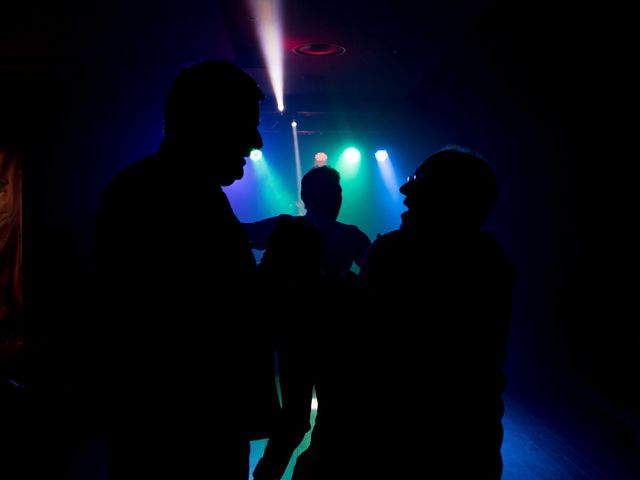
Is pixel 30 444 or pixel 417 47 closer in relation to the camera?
pixel 30 444

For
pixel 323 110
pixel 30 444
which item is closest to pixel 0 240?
pixel 30 444

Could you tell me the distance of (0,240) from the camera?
5645 millimetres

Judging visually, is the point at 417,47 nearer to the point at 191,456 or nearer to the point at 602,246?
the point at 602,246

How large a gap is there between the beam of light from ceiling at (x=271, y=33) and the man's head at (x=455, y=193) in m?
3.56

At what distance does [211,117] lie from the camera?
121cm

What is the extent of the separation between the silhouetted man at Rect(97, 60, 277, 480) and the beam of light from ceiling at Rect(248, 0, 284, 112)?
3700 millimetres

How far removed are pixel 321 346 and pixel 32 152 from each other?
19.9ft

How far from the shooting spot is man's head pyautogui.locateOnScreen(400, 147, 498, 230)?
3.84 ft

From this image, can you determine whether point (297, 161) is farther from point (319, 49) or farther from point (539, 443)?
point (539, 443)

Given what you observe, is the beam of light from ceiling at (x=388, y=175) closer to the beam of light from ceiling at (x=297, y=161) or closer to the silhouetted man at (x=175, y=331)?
the beam of light from ceiling at (x=297, y=161)

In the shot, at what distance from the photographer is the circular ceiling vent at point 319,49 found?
5250 mm

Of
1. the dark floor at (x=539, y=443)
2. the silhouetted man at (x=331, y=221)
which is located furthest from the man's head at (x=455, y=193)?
the dark floor at (x=539, y=443)

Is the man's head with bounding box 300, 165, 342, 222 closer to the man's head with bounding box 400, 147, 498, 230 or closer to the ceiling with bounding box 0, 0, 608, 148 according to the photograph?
the man's head with bounding box 400, 147, 498, 230

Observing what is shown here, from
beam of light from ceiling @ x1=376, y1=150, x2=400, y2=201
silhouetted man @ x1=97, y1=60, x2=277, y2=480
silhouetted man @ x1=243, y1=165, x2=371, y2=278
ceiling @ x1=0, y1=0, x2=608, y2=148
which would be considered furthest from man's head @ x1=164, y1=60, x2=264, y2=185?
beam of light from ceiling @ x1=376, y1=150, x2=400, y2=201
